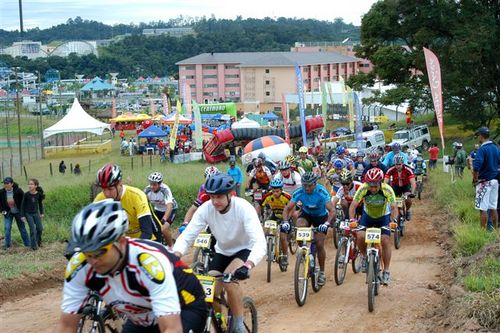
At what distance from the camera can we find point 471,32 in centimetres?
4184

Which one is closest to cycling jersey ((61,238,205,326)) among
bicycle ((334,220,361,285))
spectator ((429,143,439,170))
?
bicycle ((334,220,361,285))

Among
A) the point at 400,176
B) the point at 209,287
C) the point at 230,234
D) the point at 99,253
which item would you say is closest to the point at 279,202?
the point at 400,176

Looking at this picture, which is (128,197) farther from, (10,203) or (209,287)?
(10,203)

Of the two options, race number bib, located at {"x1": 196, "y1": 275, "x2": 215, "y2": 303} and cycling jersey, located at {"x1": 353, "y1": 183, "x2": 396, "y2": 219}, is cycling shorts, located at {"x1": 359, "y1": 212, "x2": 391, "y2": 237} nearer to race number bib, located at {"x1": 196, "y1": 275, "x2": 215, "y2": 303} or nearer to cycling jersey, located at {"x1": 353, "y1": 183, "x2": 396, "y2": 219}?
cycling jersey, located at {"x1": 353, "y1": 183, "x2": 396, "y2": 219}

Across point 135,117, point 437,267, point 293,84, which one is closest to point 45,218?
point 437,267

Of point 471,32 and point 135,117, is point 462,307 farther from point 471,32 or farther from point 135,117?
point 135,117

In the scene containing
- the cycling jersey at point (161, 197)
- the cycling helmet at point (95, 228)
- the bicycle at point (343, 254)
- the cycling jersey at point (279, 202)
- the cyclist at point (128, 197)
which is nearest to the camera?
the cycling helmet at point (95, 228)

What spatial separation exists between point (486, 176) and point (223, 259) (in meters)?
8.00

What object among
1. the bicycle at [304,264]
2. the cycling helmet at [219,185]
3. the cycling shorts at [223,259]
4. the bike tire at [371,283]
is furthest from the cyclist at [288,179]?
the cycling helmet at [219,185]

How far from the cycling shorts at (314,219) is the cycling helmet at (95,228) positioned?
7.91m

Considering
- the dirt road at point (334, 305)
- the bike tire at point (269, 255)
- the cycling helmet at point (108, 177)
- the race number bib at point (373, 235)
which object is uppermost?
the cycling helmet at point (108, 177)

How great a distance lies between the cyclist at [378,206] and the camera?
10859mm

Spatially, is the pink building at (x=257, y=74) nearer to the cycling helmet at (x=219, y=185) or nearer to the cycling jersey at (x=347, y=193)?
the cycling jersey at (x=347, y=193)

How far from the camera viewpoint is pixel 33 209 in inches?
637
